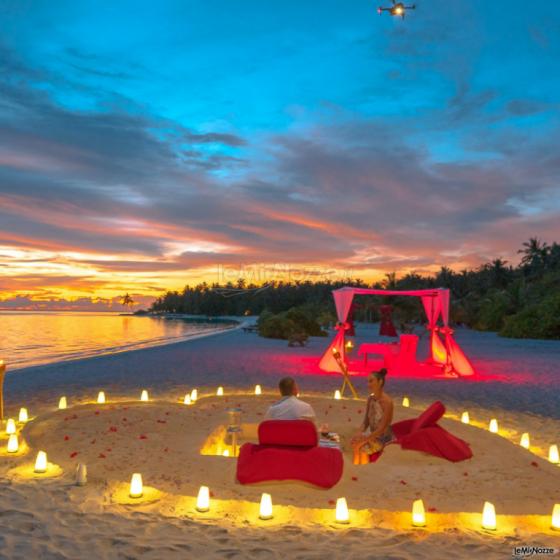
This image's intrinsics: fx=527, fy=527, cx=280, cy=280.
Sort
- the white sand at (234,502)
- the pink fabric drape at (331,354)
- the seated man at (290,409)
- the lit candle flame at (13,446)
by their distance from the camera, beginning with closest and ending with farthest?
1. the white sand at (234,502)
2. the seated man at (290,409)
3. the lit candle flame at (13,446)
4. the pink fabric drape at (331,354)

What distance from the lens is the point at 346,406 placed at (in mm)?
9602

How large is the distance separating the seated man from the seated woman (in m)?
1.01

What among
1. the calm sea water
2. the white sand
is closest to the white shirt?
the white sand

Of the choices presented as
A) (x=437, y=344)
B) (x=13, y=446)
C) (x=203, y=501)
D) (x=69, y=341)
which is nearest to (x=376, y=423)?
(x=203, y=501)

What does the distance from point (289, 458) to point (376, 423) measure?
5.38 feet

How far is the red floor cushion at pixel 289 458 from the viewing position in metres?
5.30

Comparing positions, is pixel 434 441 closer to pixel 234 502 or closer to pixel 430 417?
pixel 430 417

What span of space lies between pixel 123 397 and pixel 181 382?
2565 mm

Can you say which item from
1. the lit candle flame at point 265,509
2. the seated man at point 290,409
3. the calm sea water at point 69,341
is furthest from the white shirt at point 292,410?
the calm sea water at point 69,341

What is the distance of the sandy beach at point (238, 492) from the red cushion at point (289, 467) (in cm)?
10

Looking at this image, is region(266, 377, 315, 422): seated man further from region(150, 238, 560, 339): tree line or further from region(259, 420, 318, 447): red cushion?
region(150, 238, 560, 339): tree line

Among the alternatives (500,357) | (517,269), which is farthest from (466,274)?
(500,357)

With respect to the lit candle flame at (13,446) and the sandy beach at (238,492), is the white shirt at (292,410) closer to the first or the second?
the sandy beach at (238,492)

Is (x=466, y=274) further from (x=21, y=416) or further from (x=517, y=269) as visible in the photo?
(x=21, y=416)
